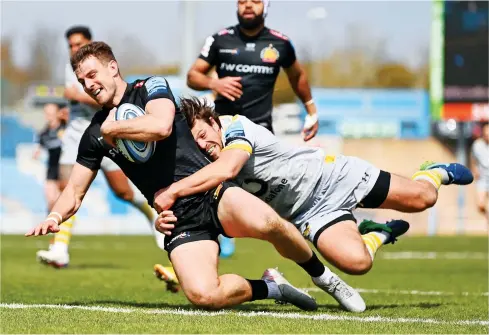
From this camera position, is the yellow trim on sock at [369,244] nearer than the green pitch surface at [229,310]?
No

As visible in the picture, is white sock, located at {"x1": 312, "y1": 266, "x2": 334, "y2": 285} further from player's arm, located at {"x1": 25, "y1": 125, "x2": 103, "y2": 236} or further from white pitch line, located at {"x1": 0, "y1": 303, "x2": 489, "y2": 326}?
player's arm, located at {"x1": 25, "y1": 125, "x2": 103, "y2": 236}

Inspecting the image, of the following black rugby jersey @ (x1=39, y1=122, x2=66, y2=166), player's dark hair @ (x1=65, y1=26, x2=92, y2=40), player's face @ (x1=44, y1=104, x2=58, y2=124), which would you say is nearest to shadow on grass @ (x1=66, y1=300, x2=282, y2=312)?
player's dark hair @ (x1=65, y1=26, x2=92, y2=40)

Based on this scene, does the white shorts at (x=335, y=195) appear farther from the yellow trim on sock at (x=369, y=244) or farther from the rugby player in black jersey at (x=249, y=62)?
the rugby player in black jersey at (x=249, y=62)

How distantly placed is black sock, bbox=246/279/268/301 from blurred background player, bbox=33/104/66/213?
10.8m

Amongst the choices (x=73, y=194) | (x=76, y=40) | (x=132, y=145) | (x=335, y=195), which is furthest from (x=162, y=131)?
(x=76, y=40)

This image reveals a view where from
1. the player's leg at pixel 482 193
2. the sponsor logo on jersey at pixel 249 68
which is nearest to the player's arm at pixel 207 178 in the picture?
the sponsor logo on jersey at pixel 249 68

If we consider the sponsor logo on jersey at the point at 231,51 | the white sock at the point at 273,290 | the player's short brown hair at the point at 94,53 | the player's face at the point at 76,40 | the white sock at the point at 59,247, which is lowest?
the white sock at the point at 59,247

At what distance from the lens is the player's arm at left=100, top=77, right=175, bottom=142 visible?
6629 mm

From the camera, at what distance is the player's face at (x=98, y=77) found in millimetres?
6859

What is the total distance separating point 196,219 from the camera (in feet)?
23.5

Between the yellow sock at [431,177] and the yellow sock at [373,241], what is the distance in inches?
22.3

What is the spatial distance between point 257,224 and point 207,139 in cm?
82

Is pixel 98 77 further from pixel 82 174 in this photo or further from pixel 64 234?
pixel 64 234

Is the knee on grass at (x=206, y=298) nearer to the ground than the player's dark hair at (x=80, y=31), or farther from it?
nearer to the ground
